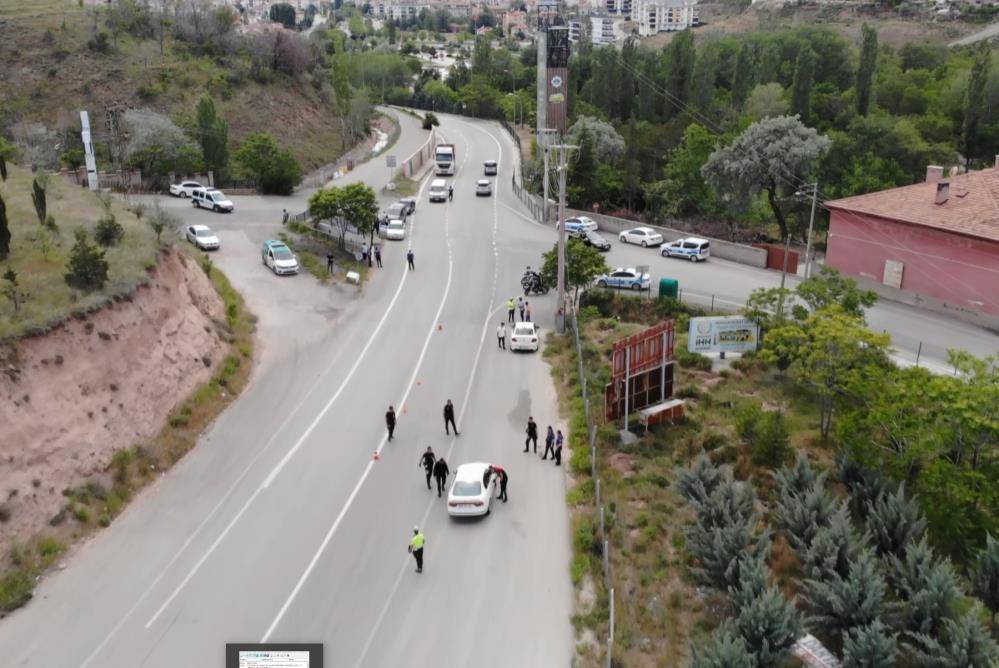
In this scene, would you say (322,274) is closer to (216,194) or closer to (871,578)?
(216,194)

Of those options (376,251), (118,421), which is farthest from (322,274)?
(118,421)

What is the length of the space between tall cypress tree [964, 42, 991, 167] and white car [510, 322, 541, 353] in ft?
155

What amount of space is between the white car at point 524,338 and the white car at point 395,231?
18438mm

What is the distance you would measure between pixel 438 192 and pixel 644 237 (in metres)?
19.3

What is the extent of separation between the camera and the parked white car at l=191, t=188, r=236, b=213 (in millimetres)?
55719

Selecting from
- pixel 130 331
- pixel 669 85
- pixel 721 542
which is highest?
pixel 669 85

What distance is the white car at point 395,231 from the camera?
174 ft

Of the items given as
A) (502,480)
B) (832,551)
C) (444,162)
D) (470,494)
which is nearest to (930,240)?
(832,551)

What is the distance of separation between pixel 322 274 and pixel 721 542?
29401mm

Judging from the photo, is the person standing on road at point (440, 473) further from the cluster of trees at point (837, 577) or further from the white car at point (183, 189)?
the white car at point (183, 189)

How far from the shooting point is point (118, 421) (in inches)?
1041

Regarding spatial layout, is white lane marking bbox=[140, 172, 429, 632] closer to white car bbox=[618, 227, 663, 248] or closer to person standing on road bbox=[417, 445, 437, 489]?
person standing on road bbox=[417, 445, 437, 489]

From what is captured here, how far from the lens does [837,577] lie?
1906 centimetres

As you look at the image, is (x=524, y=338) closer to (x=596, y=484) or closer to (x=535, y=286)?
(x=535, y=286)
